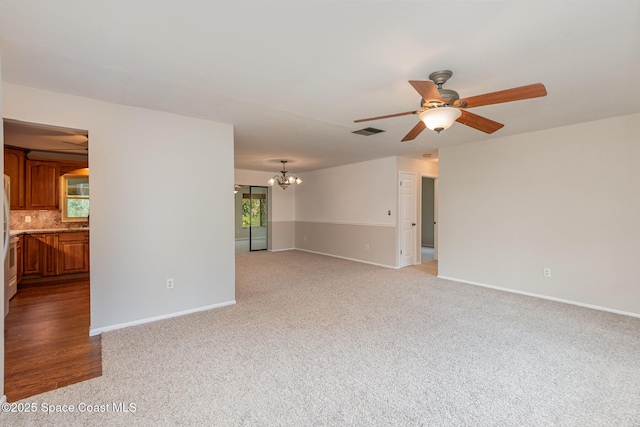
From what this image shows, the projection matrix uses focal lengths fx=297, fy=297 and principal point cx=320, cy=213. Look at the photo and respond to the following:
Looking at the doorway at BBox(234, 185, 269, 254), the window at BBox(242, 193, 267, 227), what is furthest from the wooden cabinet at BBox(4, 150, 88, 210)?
the window at BBox(242, 193, 267, 227)

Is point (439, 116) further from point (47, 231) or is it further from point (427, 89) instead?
point (47, 231)

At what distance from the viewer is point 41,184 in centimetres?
510

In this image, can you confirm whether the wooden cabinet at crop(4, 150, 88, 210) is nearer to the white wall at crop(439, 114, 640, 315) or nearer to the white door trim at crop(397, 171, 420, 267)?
the white door trim at crop(397, 171, 420, 267)

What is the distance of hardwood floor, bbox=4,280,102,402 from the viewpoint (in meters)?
2.22

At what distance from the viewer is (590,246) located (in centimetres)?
379

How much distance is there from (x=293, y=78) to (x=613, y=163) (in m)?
3.98

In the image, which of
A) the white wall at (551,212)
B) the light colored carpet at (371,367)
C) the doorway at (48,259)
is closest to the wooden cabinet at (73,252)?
the doorway at (48,259)

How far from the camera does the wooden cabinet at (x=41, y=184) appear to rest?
16.4 ft

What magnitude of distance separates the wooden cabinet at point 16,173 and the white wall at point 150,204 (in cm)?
296

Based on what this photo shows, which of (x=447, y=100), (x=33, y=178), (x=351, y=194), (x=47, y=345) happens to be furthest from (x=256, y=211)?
(x=447, y=100)

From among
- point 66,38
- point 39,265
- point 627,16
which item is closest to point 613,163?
point 627,16

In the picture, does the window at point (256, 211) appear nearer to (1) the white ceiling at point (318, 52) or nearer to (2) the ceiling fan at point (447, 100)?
(1) the white ceiling at point (318, 52)

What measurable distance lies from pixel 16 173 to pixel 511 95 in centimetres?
679

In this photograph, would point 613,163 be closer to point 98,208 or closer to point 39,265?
point 98,208
